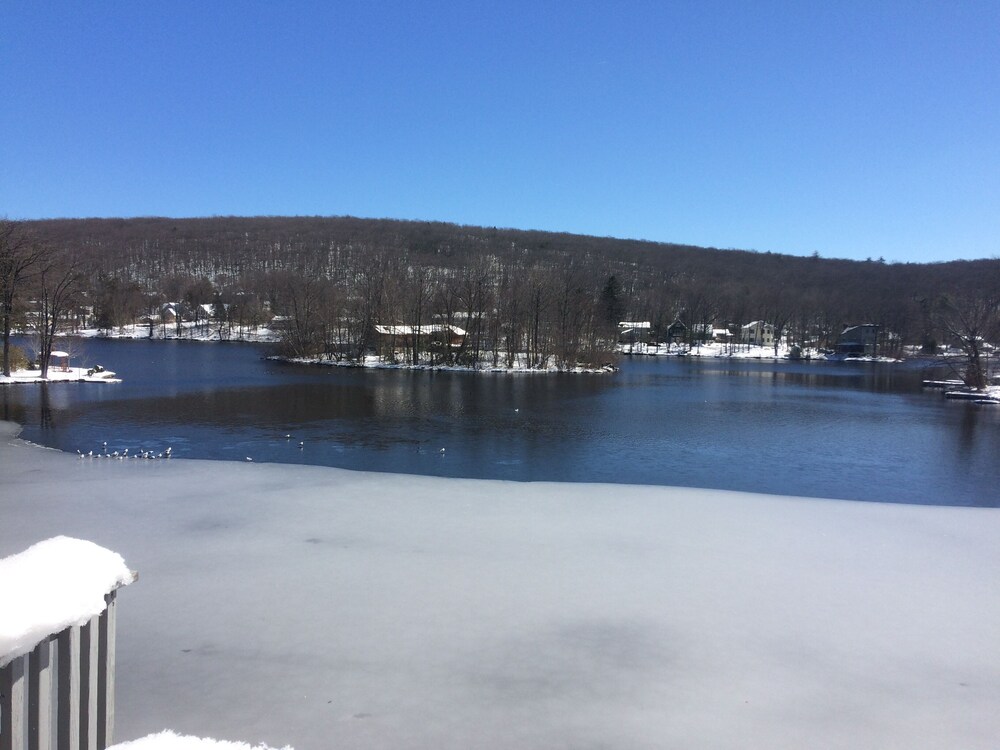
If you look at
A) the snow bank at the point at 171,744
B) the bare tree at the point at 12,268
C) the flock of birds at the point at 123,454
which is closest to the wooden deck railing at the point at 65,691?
the snow bank at the point at 171,744

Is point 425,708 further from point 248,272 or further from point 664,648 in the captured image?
point 248,272

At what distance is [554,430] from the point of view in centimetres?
1848

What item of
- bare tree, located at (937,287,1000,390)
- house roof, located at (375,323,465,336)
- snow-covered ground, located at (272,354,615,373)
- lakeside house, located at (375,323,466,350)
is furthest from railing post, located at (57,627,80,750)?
house roof, located at (375,323,465,336)

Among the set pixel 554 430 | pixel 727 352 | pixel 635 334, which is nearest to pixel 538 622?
pixel 554 430

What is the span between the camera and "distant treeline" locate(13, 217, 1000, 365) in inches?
1923

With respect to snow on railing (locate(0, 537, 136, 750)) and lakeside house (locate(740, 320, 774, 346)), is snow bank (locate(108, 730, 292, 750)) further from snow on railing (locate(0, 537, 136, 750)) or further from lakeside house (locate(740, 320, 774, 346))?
lakeside house (locate(740, 320, 774, 346))

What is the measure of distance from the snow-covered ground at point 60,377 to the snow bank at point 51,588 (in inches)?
1196

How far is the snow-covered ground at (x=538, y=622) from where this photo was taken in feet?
11.8

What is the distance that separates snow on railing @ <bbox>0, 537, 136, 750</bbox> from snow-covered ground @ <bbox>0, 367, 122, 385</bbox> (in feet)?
99.8

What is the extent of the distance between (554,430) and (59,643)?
55.2ft

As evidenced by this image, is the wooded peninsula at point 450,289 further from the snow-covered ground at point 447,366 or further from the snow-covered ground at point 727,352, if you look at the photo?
the snow-covered ground at point 727,352

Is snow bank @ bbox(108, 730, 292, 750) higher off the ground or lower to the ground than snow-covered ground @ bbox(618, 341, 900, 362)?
lower

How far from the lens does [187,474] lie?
10.3 meters

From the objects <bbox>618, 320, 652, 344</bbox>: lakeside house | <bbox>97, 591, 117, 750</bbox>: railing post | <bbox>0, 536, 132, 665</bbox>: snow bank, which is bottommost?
<bbox>97, 591, 117, 750</bbox>: railing post
